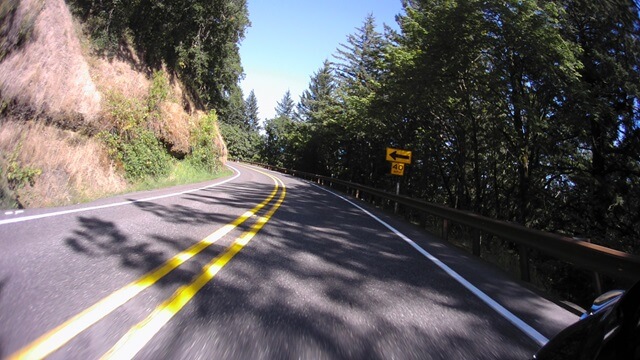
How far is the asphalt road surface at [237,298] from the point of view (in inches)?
108

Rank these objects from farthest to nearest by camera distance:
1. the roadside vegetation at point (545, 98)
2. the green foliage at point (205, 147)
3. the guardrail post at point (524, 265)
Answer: the green foliage at point (205, 147) < the roadside vegetation at point (545, 98) < the guardrail post at point (524, 265)

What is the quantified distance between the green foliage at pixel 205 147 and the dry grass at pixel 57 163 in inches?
432

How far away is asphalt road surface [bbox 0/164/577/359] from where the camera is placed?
275 cm

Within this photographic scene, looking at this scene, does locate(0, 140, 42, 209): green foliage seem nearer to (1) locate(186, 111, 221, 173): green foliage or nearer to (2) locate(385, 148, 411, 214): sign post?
(2) locate(385, 148, 411, 214): sign post

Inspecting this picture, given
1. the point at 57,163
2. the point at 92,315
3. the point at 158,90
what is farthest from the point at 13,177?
the point at 158,90

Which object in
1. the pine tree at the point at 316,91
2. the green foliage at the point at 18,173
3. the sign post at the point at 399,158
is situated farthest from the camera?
the pine tree at the point at 316,91

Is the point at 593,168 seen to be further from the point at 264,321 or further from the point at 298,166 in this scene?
the point at 298,166

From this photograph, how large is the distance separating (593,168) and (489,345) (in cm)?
1405

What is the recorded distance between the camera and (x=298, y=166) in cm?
5397

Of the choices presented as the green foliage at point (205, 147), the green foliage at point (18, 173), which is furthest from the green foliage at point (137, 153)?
the green foliage at point (205, 147)

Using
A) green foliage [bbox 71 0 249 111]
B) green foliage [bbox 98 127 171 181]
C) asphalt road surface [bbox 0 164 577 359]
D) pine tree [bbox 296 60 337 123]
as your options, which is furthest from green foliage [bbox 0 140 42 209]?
pine tree [bbox 296 60 337 123]

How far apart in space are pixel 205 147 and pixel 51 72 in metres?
15.1

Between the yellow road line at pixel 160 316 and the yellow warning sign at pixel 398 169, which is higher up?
the yellow warning sign at pixel 398 169

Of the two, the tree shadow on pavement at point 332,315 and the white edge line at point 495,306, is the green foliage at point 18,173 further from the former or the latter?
the white edge line at point 495,306
